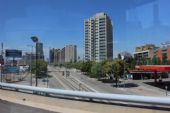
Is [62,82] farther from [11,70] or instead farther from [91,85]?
[91,85]

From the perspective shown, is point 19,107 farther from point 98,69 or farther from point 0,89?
point 98,69

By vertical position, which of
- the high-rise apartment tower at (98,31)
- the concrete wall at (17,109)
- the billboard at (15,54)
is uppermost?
the high-rise apartment tower at (98,31)

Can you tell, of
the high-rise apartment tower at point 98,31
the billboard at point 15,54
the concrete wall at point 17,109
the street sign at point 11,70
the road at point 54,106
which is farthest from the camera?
the billboard at point 15,54

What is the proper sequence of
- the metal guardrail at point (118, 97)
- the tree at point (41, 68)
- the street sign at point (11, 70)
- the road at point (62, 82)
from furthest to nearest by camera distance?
1. the street sign at point (11, 70)
2. the road at point (62, 82)
3. the tree at point (41, 68)
4. the metal guardrail at point (118, 97)

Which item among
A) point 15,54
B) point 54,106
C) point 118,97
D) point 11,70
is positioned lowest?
point 54,106

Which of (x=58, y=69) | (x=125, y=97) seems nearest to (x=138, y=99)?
(x=125, y=97)

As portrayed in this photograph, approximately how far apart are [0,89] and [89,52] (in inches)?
324

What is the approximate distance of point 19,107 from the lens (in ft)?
41.5

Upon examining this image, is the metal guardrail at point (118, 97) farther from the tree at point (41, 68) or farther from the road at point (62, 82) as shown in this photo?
the road at point (62, 82)

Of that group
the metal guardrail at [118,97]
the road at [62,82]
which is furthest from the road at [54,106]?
the road at [62,82]

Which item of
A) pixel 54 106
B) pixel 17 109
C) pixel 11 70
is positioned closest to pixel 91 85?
pixel 11 70

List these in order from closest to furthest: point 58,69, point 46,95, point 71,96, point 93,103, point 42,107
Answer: point 93,103 < point 71,96 < point 42,107 < point 46,95 < point 58,69

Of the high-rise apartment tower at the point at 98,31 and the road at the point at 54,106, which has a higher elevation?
the high-rise apartment tower at the point at 98,31

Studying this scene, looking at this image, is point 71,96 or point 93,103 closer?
point 93,103
